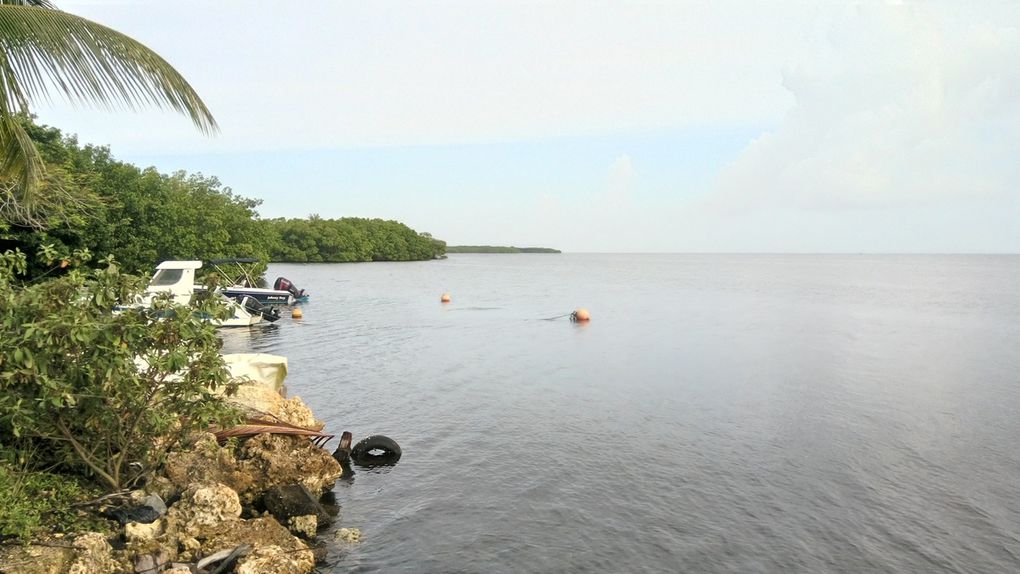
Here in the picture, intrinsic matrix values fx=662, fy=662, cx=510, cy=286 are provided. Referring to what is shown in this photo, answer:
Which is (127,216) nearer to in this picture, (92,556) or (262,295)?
(262,295)

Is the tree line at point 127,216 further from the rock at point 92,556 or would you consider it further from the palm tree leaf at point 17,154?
the rock at point 92,556

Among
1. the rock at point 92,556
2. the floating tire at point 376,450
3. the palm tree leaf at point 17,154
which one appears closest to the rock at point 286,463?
the floating tire at point 376,450

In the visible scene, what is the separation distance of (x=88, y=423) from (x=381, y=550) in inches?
178

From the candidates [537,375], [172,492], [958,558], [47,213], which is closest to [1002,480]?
[958,558]

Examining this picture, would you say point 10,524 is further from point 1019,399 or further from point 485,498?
point 1019,399

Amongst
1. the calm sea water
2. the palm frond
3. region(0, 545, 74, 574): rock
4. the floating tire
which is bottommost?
the calm sea water

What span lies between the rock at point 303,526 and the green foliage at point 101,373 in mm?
1812

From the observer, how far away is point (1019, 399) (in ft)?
66.0

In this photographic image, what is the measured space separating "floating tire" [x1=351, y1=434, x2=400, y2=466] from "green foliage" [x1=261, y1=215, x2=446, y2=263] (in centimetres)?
10799

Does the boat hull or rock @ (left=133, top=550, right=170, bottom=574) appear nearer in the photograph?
rock @ (left=133, top=550, right=170, bottom=574)

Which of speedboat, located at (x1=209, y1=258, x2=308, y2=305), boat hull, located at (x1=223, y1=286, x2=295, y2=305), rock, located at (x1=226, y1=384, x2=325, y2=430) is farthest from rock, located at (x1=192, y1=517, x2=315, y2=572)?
boat hull, located at (x1=223, y1=286, x2=295, y2=305)

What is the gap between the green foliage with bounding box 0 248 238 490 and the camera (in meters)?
8.29

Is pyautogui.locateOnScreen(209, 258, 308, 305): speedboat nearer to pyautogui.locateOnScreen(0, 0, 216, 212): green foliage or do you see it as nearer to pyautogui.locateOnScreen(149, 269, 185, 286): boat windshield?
pyautogui.locateOnScreen(149, 269, 185, 286): boat windshield

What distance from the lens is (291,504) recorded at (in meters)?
10.1
